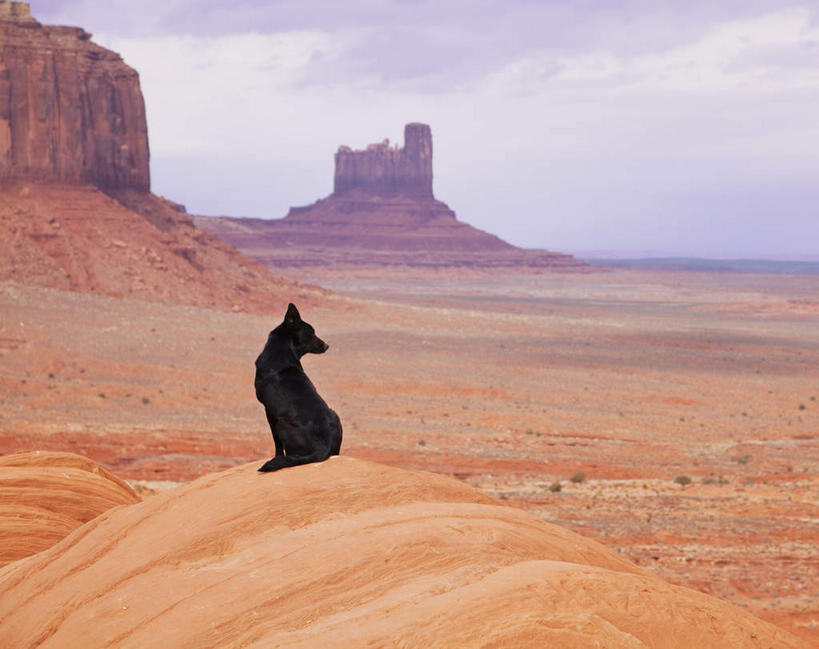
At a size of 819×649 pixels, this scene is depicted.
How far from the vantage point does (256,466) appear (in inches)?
313

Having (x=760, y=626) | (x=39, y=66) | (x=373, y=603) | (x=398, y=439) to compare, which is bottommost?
(x=398, y=439)

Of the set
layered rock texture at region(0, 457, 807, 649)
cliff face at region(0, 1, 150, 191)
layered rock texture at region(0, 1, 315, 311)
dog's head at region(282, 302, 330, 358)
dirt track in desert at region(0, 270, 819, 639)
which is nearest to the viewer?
layered rock texture at region(0, 457, 807, 649)

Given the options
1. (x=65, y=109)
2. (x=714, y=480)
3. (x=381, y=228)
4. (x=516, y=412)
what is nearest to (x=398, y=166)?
(x=381, y=228)

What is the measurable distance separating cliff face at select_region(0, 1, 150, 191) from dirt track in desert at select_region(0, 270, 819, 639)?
13.4 metres

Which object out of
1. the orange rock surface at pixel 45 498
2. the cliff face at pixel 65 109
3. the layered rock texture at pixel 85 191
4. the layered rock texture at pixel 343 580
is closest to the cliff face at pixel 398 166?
the layered rock texture at pixel 85 191

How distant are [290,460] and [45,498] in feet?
14.7

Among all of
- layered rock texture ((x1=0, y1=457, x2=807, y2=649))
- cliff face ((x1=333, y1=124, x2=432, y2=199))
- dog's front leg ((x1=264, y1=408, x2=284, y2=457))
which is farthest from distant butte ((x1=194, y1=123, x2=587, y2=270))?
layered rock texture ((x1=0, y1=457, x2=807, y2=649))

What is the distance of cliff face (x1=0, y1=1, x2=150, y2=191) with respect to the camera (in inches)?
2343

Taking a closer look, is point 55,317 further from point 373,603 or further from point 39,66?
point 373,603

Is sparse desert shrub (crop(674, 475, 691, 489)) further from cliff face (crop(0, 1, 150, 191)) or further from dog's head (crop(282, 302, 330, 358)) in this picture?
cliff face (crop(0, 1, 150, 191))

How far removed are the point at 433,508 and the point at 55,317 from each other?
139 feet

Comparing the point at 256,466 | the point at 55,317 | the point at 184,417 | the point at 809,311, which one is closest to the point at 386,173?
the point at 809,311

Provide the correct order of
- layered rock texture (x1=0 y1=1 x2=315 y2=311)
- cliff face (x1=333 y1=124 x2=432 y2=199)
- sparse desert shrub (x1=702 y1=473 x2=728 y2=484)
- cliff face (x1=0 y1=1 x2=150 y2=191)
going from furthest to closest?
cliff face (x1=333 y1=124 x2=432 y2=199)
cliff face (x1=0 y1=1 x2=150 y2=191)
layered rock texture (x1=0 y1=1 x2=315 y2=311)
sparse desert shrub (x1=702 y1=473 x2=728 y2=484)

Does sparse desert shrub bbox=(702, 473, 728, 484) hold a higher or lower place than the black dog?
lower
